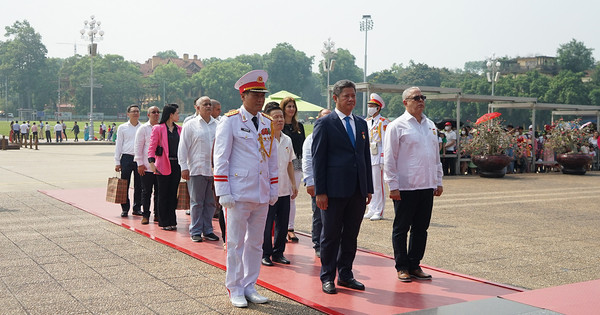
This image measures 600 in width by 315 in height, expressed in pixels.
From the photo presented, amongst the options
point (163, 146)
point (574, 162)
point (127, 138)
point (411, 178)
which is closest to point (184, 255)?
point (163, 146)

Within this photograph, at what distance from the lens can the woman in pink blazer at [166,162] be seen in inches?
328

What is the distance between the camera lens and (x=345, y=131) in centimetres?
539

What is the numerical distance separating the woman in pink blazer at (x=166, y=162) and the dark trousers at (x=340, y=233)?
11.8 feet

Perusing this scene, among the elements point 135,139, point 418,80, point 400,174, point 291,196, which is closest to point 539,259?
point 400,174

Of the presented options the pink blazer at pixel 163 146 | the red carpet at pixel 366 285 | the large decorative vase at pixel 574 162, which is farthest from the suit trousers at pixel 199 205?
the large decorative vase at pixel 574 162

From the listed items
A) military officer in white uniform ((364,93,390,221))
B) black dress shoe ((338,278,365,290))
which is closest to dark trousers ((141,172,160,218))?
military officer in white uniform ((364,93,390,221))

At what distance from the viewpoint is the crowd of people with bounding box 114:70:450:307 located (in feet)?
16.4

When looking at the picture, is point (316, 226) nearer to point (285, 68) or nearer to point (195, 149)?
point (195, 149)

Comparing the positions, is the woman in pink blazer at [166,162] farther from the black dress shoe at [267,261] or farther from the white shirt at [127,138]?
the black dress shoe at [267,261]

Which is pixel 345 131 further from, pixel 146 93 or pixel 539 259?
pixel 146 93

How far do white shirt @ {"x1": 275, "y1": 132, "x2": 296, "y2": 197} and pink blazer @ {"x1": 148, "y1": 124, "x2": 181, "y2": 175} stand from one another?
2.29 meters

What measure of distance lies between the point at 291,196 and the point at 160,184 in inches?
99.9

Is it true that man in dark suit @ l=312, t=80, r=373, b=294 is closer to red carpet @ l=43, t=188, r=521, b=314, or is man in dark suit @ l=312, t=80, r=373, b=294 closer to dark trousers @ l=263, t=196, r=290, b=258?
red carpet @ l=43, t=188, r=521, b=314

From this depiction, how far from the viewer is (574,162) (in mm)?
20156
